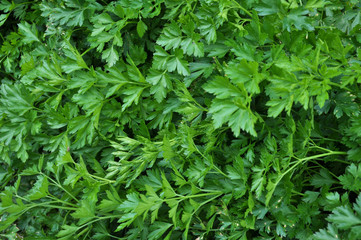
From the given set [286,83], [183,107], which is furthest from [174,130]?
[286,83]

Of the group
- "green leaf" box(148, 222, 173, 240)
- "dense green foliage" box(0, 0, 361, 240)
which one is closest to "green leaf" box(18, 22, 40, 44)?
"dense green foliage" box(0, 0, 361, 240)

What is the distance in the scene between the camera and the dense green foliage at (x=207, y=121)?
42.3 inches

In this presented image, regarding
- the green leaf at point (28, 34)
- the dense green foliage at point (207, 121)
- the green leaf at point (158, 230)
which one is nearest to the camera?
the dense green foliage at point (207, 121)

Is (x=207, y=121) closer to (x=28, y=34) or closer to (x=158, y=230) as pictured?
(x=158, y=230)

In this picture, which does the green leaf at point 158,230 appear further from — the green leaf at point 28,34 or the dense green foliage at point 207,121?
the green leaf at point 28,34

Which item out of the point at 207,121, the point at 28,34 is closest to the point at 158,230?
the point at 207,121

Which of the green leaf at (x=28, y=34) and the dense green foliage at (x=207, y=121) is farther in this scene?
the green leaf at (x=28, y=34)

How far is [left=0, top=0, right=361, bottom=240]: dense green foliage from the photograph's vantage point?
1.07 metres

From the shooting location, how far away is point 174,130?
54.4 inches

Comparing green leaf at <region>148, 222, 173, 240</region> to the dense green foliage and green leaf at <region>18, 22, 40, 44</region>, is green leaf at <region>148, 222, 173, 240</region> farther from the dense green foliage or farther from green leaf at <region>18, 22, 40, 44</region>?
green leaf at <region>18, 22, 40, 44</region>

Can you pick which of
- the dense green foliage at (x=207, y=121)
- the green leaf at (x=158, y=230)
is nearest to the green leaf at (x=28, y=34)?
the dense green foliage at (x=207, y=121)

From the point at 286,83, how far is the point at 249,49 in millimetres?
174

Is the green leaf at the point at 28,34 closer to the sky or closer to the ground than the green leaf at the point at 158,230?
closer to the sky

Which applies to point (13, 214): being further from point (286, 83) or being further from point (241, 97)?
point (286, 83)
